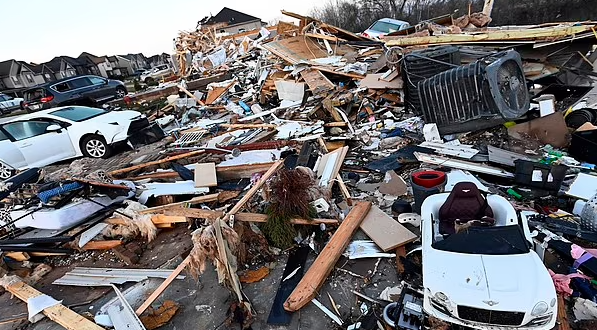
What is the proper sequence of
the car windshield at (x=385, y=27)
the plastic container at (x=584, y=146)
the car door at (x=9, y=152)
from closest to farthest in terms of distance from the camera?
the plastic container at (x=584, y=146) → the car door at (x=9, y=152) → the car windshield at (x=385, y=27)

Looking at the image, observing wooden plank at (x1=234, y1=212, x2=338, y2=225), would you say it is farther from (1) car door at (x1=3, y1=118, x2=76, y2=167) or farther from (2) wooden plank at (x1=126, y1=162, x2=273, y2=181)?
(1) car door at (x1=3, y1=118, x2=76, y2=167)

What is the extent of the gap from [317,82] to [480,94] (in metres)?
4.86

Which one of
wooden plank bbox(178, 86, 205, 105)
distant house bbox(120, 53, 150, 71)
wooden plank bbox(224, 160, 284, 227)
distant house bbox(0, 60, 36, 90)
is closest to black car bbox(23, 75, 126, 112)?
wooden plank bbox(178, 86, 205, 105)

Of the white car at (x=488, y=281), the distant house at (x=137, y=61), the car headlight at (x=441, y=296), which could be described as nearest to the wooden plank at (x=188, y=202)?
the white car at (x=488, y=281)

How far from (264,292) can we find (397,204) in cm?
227

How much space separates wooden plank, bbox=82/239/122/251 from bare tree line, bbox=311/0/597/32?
59.5ft

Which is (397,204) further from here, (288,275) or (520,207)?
(288,275)

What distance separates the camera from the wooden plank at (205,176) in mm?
5748

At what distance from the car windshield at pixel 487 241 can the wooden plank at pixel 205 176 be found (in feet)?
13.2

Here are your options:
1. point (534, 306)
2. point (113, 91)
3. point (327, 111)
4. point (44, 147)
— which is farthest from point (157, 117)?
point (534, 306)

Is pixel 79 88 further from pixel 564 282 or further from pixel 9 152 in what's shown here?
pixel 564 282

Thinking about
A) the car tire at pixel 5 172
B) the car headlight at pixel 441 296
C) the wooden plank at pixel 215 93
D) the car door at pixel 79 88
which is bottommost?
the car headlight at pixel 441 296

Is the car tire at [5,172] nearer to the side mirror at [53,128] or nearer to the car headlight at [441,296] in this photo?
the side mirror at [53,128]

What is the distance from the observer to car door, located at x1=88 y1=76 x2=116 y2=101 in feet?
52.5
